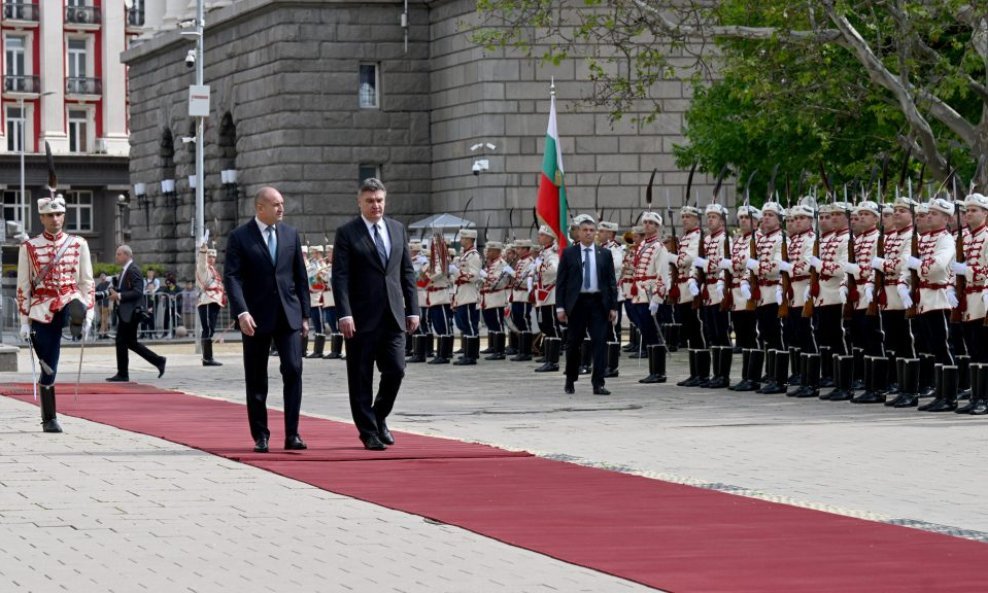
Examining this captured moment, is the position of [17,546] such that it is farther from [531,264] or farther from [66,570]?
[531,264]

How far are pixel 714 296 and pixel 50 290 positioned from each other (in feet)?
28.8

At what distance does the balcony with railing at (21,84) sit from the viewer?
274ft

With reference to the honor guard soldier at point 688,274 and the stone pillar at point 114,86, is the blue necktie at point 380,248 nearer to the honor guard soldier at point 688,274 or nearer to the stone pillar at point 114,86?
the honor guard soldier at point 688,274

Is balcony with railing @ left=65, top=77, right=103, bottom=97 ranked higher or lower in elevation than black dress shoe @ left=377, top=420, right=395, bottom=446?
higher

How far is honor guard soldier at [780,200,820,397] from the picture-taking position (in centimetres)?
2194

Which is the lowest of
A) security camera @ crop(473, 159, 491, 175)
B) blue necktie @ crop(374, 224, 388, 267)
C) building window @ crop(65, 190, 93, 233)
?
blue necktie @ crop(374, 224, 388, 267)

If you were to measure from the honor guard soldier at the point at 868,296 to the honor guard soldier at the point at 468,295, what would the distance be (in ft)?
33.3

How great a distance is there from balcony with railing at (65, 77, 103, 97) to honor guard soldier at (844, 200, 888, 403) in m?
66.7

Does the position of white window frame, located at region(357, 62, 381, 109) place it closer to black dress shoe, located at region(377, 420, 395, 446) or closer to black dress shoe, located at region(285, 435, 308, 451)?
black dress shoe, located at region(377, 420, 395, 446)

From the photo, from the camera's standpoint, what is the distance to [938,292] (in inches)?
773

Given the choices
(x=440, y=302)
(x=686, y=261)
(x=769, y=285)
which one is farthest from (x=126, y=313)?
(x=769, y=285)

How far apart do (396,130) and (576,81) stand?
5.30m

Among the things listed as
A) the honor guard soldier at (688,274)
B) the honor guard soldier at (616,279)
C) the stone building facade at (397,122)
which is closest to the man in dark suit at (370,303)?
the honor guard soldier at (688,274)

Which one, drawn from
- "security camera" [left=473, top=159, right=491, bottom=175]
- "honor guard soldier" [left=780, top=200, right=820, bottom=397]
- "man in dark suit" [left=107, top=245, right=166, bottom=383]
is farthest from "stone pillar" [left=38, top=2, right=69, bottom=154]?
"honor guard soldier" [left=780, top=200, right=820, bottom=397]
